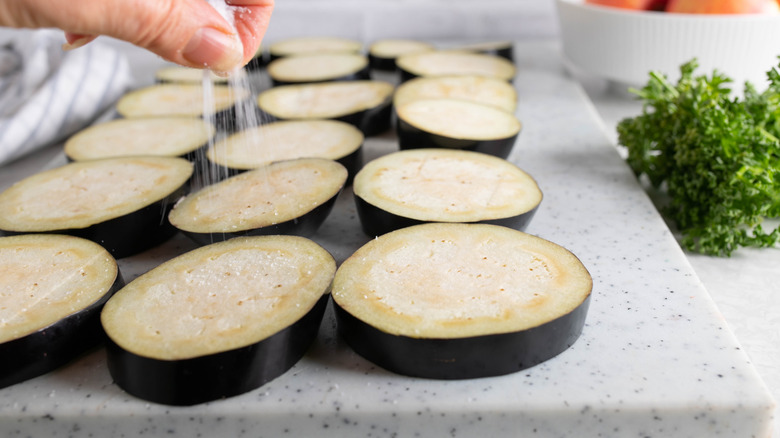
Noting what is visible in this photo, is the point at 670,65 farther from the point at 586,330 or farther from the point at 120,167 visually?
the point at 120,167

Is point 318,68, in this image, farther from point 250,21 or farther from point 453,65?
point 250,21

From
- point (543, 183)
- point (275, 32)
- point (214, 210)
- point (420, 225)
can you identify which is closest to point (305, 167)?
point (214, 210)

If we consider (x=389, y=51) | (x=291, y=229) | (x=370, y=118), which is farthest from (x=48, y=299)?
(x=389, y=51)

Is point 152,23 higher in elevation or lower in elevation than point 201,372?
higher

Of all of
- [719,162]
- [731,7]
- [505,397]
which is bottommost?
[505,397]

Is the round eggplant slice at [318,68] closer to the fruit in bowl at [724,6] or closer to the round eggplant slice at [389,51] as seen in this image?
the round eggplant slice at [389,51]

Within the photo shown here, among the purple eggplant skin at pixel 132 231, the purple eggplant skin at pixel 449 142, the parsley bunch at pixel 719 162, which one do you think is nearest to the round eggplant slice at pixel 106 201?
the purple eggplant skin at pixel 132 231

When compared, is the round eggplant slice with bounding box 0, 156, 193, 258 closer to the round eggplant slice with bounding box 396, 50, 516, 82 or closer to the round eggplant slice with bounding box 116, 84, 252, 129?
the round eggplant slice with bounding box 116, 84, 252, 129
